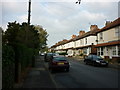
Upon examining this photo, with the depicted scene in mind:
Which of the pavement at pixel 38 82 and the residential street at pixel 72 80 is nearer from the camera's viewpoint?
the pavement at pixel 38 82

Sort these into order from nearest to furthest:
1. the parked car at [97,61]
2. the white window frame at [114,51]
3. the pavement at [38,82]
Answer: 1. the pavement at [38,82]
2. the parked car at [97,61]
3. the white window frame at [114,51]

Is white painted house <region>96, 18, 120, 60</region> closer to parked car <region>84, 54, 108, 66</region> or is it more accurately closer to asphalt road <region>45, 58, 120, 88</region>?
parked car <region>84, 54, 108, 66</region>

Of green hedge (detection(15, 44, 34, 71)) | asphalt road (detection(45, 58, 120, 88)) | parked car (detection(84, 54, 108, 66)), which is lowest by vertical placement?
asphalt road (detection(45, 58, 120, 88))

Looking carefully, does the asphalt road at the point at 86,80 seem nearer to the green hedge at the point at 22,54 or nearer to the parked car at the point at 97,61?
the green hedge at the point at 22,54

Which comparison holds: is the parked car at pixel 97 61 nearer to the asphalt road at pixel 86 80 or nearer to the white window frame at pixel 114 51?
the white window frame at pixel 114 51

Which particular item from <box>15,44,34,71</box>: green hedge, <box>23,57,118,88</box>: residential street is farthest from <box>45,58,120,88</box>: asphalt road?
<box>15,44,34,71</box>: green hedge

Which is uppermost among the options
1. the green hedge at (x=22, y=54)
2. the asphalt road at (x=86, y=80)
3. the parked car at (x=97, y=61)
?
the green hedge at (x=22, y=54)

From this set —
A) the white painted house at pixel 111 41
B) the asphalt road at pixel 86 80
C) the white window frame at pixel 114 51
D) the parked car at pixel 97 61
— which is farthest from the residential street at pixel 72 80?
the white window frame at pixel 114 51

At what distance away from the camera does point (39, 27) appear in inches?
2522

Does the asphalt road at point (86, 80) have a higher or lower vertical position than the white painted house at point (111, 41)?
lower

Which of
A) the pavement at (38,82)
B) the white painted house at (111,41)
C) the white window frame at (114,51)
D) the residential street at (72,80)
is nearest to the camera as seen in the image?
the pavement at (38,82)

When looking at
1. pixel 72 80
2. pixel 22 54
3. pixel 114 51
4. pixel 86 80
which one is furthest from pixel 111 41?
pixel 22 54

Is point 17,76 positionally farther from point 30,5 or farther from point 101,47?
point 101,47

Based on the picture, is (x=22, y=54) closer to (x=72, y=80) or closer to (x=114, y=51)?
(x=72, y=80)
